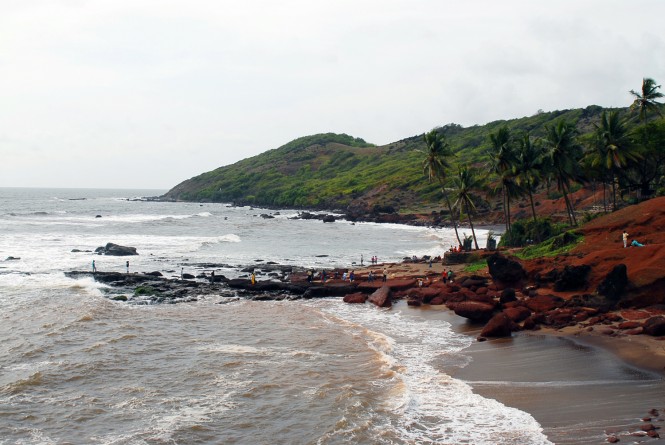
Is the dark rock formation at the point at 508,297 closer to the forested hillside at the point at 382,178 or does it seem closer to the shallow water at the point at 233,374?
the shallow water at the point at 233,374

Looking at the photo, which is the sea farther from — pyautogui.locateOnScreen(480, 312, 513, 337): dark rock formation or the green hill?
the green hill

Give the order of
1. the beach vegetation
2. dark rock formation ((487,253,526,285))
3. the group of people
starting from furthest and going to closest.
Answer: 1. the beach vegetation
2. dark rock formation ((487,253,526,285))
3. the group of people

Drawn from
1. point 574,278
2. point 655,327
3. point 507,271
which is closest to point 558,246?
point 507,271

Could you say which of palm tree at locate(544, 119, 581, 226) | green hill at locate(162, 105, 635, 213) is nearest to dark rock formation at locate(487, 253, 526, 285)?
palm tree at locate(544, 119, 581, 226)

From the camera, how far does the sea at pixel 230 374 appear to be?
1435 centimetres

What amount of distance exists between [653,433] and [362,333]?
1350 centimetres

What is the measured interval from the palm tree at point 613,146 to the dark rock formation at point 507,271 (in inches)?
747

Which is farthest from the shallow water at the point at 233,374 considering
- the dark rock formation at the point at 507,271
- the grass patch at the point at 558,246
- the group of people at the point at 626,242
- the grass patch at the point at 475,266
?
the grass patch at the point at 558,246

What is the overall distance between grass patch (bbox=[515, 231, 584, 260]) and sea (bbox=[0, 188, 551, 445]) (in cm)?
1057

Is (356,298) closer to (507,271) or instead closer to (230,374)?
(507,271)

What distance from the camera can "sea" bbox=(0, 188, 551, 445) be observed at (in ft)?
47.1

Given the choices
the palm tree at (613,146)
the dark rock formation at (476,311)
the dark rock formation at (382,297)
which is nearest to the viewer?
the dark rock formation at (476,311)

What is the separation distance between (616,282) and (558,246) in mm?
12049

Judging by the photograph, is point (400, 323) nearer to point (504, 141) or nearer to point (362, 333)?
point (362, 333)
